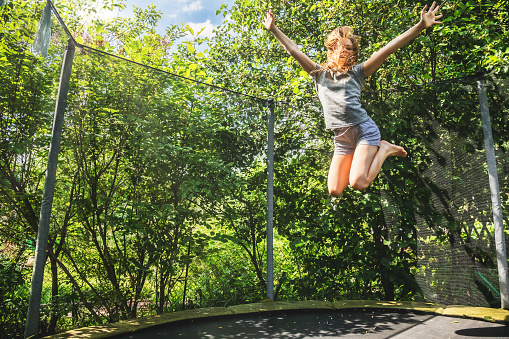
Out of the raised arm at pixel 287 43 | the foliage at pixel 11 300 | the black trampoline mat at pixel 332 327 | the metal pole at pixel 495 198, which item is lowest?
the black trampoline mat at pixel 332 327

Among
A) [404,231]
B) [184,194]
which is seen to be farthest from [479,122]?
[184,194]

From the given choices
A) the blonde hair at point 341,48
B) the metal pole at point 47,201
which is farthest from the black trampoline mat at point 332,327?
the blonde hair at point 341,48

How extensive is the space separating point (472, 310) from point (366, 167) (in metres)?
1.56

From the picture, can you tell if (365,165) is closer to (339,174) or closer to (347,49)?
(339,174)

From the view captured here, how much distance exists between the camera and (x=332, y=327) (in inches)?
81.6

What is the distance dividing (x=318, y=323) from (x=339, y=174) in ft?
3.78

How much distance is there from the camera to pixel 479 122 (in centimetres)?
246

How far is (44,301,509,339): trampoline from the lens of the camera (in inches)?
74.5

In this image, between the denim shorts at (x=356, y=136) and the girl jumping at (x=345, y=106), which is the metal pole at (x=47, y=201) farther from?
the denim shorts at (x=356, y=136)

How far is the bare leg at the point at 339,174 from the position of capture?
1.51 meters

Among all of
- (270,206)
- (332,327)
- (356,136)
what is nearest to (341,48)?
(356,136)

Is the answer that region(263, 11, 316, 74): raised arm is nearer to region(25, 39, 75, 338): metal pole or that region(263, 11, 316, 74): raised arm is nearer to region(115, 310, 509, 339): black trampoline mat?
region(25, 39, 75, 338): metal pole

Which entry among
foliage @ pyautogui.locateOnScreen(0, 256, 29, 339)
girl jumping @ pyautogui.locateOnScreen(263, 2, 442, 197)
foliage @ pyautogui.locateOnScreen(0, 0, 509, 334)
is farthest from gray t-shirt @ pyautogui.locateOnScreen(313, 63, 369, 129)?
foliage @ pyautogui.locateOnScreen(0, 256, 29, 339)

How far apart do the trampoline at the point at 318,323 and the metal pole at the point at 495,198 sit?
0.57 ft
